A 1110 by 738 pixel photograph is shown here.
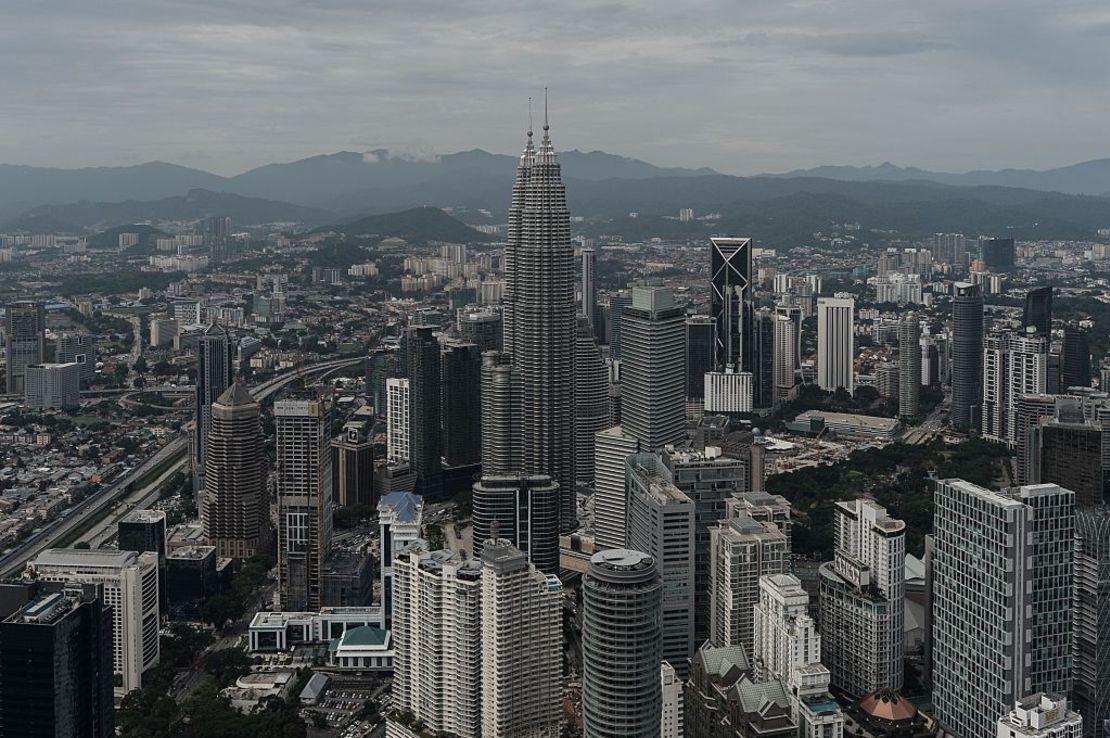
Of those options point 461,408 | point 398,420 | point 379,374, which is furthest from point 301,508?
point 379,374

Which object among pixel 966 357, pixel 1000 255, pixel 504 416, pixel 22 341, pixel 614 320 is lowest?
pixel 504 416

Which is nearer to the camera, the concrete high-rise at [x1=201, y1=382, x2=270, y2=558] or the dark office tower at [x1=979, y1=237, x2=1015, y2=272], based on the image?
the concrete high-rise at [x1=201, y1=382, x2=270, y2=558]

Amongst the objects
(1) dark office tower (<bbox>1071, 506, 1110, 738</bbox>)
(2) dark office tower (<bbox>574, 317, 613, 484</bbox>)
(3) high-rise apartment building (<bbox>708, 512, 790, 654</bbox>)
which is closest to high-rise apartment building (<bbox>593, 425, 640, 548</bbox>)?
(2) dark office tower (<bbox>574, 317, 613, 484</bbox>)

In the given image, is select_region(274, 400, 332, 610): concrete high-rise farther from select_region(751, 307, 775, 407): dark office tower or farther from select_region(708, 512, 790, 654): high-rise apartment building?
select_region(751, 307, 775, 407): dark office tower

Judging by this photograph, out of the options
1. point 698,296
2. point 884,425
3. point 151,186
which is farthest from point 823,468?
point 151,186

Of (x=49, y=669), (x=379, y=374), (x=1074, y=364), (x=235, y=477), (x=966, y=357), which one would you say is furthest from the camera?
(x=379, y=374)

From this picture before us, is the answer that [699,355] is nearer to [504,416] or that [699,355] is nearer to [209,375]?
[504,416]

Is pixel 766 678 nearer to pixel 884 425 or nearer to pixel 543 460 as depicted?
pixel 543 460
